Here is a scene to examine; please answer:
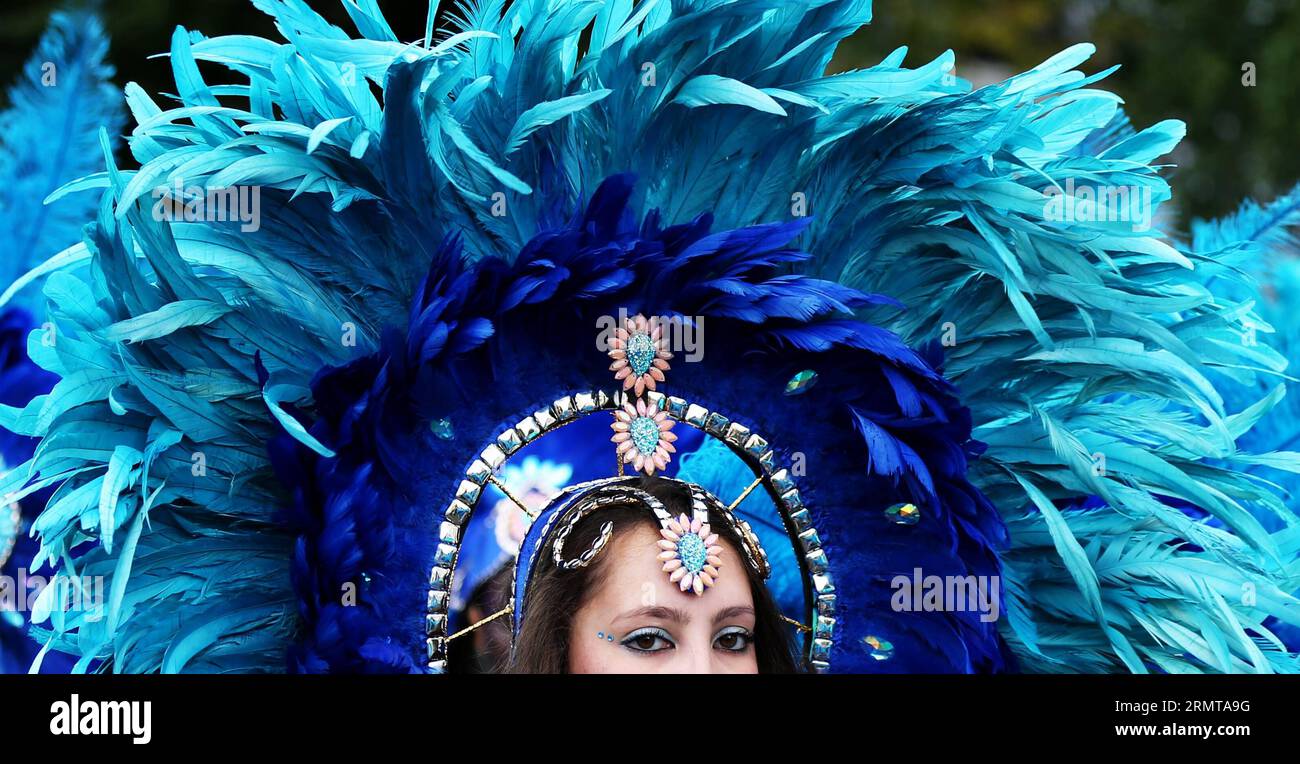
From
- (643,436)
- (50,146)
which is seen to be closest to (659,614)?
(643,436)

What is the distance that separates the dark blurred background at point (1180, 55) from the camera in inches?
349

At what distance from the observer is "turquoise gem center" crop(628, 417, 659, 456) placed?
2.62m

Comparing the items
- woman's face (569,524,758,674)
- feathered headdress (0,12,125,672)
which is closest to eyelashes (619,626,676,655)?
woman's face (569,524,758,674)

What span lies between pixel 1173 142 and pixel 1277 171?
6743 mm

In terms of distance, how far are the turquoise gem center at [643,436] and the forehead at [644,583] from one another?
138mm

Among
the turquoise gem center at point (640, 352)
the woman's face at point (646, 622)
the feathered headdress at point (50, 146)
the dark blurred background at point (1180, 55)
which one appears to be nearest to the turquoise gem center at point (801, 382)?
the turquoise gem center at point (640, 352)

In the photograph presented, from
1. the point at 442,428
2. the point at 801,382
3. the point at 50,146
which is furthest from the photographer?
the point at 50,146

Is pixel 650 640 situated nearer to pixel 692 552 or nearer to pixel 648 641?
pixel 648 641

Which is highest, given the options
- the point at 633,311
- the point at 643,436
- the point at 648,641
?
the point at 633,311

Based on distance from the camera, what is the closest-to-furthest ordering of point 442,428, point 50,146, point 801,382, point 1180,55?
point 442,428, point 801,382, point 50,146, point 1180,55

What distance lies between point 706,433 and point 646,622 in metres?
0.38

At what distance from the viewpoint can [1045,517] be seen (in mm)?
2721

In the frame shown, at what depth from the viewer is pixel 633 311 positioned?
2600 millimetres

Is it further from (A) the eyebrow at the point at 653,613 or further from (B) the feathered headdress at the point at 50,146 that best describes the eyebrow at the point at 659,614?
(B) the feathered headdress at the point at 50,146
